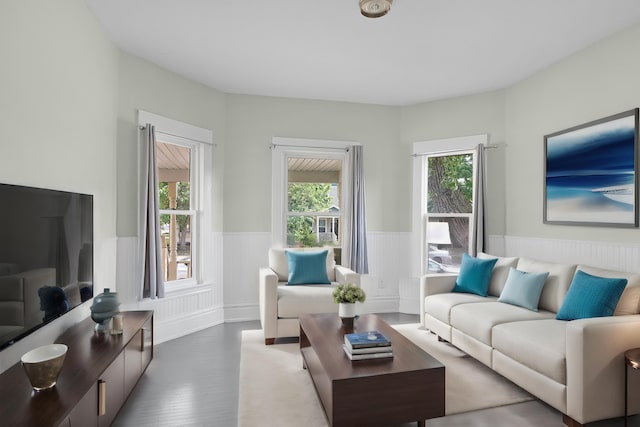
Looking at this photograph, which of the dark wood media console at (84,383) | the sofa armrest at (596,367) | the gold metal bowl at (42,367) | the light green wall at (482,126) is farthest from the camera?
the light green wall at (482,126)

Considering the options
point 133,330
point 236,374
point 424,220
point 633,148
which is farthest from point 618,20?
point 133,330

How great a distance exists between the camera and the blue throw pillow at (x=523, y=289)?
10.3 ft

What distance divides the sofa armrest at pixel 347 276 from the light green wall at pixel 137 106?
7.21ft

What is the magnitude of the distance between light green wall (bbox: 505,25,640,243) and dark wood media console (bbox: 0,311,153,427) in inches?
152

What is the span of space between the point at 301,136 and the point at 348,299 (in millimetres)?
2668

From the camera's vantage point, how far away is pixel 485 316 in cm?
300

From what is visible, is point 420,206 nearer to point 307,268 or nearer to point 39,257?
point 307,268

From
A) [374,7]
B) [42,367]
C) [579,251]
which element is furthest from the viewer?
[579,251]

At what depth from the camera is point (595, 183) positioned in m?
3.31

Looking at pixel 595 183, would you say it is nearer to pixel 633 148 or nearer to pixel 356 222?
pixel 633 148

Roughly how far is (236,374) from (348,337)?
3.90 feet

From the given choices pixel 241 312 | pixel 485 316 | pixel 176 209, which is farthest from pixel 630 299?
pixel 176 209

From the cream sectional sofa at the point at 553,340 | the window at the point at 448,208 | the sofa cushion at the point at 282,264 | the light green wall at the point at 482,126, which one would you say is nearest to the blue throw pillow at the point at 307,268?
the sofa cushion at the point at 282,264

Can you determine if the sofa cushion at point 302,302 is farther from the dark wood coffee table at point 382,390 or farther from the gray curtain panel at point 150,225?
the dark wood coffee table at point 382,390
